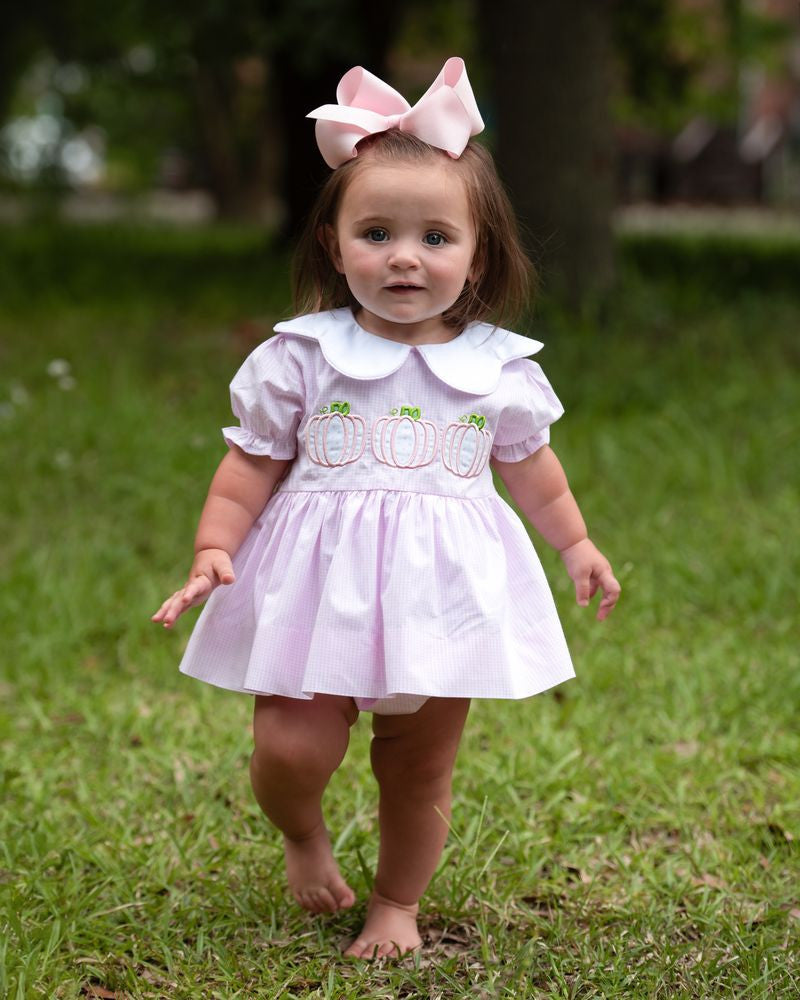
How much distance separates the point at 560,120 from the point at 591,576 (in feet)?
18.9

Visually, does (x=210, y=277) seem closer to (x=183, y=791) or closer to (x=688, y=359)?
(x=688, y=359)

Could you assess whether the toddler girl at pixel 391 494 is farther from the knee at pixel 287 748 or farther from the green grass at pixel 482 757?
the green grass at pixel 482 757

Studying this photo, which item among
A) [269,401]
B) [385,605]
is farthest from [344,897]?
[269,401]

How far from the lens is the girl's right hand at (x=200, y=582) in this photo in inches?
78.5

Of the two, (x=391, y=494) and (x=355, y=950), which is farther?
(x=355, y=950)

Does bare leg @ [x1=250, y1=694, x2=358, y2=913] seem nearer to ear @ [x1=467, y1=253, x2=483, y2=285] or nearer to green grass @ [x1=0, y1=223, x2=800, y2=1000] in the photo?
Answer: green grass @ [x1=0, y1=223, x2=800, y2=1000]

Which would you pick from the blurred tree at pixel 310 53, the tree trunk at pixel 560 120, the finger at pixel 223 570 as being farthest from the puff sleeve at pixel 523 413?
the blurred tree at pixel 310 53

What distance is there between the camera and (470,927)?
7.89 feet

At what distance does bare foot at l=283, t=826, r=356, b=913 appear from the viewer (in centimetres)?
232

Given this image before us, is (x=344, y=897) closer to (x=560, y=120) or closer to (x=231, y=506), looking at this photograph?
(x=231, y=506)

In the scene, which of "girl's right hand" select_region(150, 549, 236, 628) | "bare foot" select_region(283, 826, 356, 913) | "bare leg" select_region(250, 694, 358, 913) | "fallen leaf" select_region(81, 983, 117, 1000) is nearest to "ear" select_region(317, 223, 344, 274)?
"girl's right hand" select_region(150, 549, 236, 628)

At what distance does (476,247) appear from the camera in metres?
2.20

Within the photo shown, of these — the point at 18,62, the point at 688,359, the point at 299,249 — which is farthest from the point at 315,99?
the point at 299,249

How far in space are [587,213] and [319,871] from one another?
5859 millimetres
